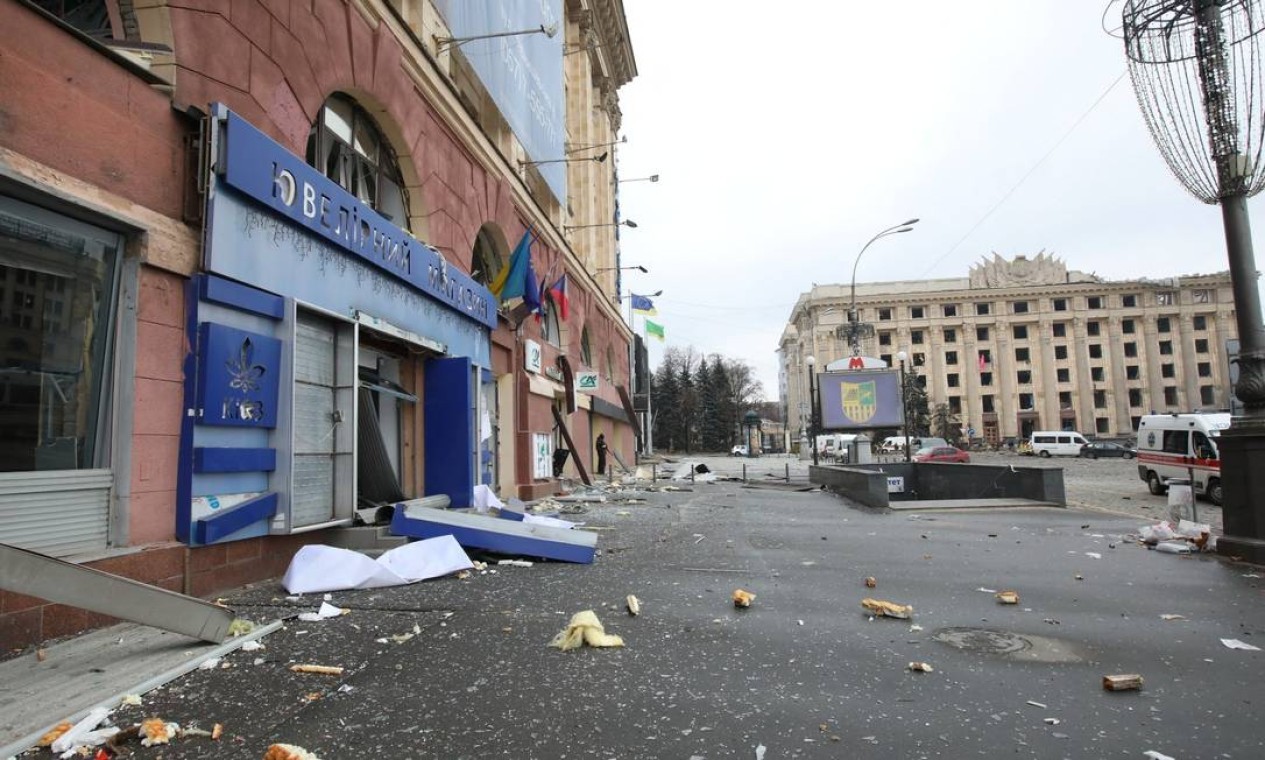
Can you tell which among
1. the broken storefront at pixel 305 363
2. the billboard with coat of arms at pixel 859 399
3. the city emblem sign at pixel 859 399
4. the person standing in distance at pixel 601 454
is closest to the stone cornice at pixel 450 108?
the broken storefront at pixel 305 363

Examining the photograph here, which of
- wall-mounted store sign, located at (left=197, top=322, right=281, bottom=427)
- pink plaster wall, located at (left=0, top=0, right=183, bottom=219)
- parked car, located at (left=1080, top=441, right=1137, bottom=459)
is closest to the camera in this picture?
pink plaster wall, located at (left=0, top=0, right=183, bottom=219)

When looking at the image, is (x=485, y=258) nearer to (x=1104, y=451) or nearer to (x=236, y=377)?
(x=236, y=377)

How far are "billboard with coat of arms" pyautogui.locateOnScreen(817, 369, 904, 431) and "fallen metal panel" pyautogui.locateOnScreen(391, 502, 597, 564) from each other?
18.6 m

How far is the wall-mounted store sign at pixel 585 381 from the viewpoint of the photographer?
23.6 metres

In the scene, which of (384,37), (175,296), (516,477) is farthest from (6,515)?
(516,477)

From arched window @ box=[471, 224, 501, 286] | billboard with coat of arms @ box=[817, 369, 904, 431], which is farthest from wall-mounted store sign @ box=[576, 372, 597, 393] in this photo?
billboard with coat of arms @ box=[817, 369, 904, 431]

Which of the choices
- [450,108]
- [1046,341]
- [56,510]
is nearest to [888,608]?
[56,510]

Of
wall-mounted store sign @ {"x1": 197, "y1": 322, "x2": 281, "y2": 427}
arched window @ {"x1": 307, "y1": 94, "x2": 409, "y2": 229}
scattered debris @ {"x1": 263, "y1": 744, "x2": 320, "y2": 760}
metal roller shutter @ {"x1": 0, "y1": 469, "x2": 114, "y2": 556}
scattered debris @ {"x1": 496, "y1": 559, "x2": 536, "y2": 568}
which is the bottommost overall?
scattered debris @ {"x1": 496, "y1": 559, "x2": 536, "y2": 568}

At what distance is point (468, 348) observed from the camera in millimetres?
12305

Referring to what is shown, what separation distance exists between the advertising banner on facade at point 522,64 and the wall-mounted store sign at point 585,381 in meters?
6.03

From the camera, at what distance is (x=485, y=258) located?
15.7 m

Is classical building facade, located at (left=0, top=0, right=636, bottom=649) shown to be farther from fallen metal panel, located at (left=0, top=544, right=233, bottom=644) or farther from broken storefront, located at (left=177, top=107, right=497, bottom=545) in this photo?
fallen metal panel, located at (left=0, top=544, right=233, bottom=644)

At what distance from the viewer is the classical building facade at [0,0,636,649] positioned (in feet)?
14.7

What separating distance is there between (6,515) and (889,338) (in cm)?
Answer: 10199
